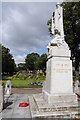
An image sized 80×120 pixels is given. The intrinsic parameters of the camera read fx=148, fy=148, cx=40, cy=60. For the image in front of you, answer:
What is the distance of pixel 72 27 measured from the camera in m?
29.6

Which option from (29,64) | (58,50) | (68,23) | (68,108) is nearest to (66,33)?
(68,23)

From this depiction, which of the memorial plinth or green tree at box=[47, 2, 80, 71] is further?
green tree at box=[47, 2, 80, 71]

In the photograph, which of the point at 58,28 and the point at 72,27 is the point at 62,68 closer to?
the point at 58,28

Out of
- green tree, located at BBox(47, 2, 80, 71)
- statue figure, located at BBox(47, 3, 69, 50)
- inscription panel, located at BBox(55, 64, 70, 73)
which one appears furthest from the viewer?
green tree, located at BBox(47, 2, 80, 71)

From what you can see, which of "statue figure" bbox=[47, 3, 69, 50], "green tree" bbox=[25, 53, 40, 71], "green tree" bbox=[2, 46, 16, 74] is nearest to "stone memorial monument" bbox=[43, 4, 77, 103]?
"statue figure" bbox=[47, 3, 69, 50]

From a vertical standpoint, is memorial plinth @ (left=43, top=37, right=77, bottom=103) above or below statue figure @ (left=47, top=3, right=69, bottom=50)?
below

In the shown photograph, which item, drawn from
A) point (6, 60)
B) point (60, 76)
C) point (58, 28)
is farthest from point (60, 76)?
point (6, 60)

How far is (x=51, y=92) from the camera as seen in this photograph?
7949 millimetres

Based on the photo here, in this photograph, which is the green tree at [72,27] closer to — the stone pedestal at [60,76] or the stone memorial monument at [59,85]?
the stone memorial monument at [59,85]

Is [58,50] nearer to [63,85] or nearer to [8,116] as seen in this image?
[63,85]

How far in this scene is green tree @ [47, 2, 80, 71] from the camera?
28547 mm

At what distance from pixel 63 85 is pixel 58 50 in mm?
2007

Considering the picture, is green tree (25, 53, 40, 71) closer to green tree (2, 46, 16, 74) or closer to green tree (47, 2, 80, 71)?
green tree (2, 46, 16, 74)

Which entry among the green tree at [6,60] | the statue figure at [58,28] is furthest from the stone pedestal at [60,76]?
the green tree at [6,60]
